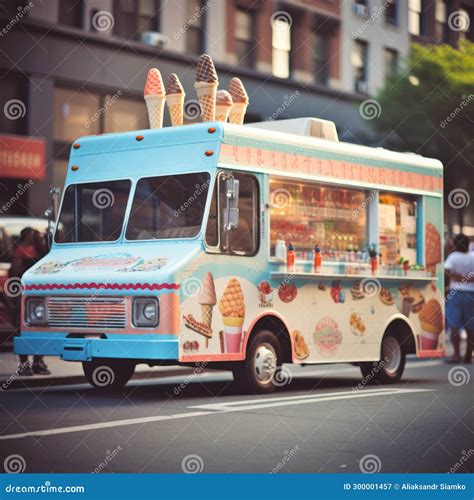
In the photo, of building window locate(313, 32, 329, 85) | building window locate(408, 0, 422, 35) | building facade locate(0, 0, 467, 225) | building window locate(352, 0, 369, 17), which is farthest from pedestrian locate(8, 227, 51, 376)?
building window locate(408, 0, 422, 35)

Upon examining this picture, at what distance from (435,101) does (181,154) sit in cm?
2226

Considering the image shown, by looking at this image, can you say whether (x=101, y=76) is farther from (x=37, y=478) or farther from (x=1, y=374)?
(x=37, y=478)

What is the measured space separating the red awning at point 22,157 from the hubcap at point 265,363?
13.4 m

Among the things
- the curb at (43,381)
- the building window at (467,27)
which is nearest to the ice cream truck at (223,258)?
the curb at (43,381)

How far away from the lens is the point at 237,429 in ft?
33.5

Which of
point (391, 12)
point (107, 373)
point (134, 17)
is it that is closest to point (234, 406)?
point (107, 373)

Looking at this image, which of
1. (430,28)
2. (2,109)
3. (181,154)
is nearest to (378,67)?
(430,28)

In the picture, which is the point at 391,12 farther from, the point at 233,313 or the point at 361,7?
the point at 233,313

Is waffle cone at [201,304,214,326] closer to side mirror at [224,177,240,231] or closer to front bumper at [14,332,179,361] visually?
front bumper at [14,332,179,361]

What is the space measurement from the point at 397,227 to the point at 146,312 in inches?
191

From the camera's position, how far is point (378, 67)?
1532 inches

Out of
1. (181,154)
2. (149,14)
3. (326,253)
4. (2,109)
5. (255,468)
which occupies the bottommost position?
(255,468)

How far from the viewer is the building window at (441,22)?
3559 centimetres

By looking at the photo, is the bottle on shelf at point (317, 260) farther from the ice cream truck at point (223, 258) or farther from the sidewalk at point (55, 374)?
the sidewalk at point (55, 374)
